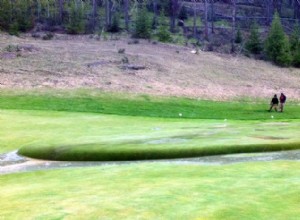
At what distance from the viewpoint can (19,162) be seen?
2272 centimetres

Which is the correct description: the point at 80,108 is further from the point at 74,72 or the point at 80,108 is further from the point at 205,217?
the point at 205,217

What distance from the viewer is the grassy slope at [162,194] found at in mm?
10609

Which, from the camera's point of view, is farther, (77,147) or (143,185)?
(77,147)

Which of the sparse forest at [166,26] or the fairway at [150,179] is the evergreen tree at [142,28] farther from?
the fairway at [150,179]

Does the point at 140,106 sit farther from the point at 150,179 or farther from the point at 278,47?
the point at 278,47

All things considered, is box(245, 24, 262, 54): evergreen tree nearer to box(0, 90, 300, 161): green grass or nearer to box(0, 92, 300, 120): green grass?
box(0, 92, 300, 120): green grass

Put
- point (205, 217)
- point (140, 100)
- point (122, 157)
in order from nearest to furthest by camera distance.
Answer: point (205, 217)
point (122, 157)
point (140, 100)

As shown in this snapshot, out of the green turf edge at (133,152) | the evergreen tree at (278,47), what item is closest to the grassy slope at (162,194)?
the green turf edge at (133,152)

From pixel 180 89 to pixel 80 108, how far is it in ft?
52.0

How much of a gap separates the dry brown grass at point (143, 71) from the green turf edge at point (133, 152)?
36.3m

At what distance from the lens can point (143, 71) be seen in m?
68.8

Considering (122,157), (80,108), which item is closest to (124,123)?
(80,108)

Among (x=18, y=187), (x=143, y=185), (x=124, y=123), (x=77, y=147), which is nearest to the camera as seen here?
(x=143, y=185)

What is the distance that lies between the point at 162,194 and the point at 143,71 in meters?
56.9
